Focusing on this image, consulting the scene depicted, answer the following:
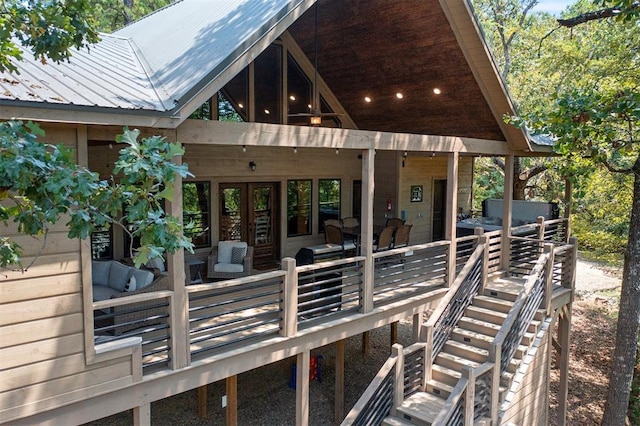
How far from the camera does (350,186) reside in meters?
12.4

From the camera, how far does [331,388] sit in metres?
10.7

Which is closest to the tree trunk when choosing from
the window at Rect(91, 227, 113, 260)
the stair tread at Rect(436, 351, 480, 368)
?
the stair tread at Rect(436, 351, 480, 368)

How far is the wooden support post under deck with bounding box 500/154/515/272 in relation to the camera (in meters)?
10.5

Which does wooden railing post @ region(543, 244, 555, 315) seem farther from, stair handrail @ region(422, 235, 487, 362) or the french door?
the french door

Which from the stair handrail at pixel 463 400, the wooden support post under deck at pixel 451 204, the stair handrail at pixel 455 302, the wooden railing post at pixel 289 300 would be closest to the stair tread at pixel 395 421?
the stair handrail at pixel 463 400

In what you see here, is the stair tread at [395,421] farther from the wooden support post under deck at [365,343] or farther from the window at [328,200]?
the window at [328,200]

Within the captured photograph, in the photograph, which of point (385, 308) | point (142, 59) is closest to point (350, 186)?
point (385, 308)

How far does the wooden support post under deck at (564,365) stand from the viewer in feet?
35.5

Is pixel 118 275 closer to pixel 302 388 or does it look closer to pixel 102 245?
pixel 102 245

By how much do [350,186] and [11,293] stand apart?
29.1 feet

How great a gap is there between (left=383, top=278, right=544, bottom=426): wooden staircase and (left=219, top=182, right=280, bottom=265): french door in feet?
14.1

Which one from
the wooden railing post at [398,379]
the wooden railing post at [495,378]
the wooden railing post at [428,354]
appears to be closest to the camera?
the wooden railing post at [398,379]

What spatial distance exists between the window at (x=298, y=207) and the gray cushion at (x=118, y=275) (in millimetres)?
4317

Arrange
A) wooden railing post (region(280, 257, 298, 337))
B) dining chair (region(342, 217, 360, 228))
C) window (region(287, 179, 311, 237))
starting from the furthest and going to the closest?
dining chair (region(342, 217, 360, 228)) → window (region(287, 179, 311, 237)) → wooden railing post (region(280, 257, 298, 337))
